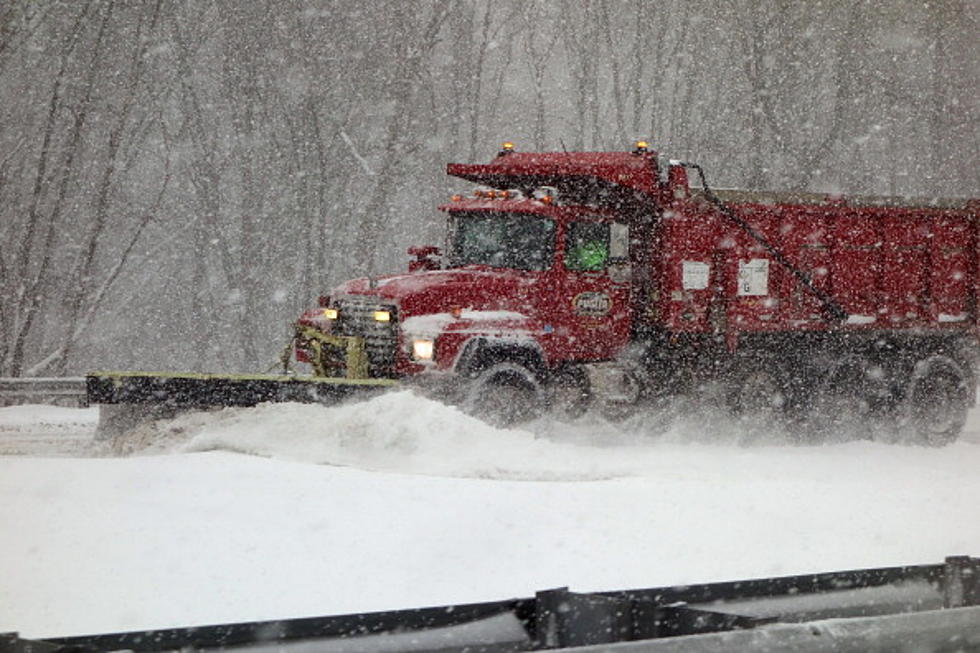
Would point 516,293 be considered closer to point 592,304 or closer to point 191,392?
point 592,304

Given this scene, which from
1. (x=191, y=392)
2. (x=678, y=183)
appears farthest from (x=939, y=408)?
(x=191, y=392)

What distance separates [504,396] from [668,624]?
25.2ft

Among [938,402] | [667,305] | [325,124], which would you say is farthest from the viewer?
[325,124]

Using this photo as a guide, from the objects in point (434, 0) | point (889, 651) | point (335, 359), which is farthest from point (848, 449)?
point (434, 0)

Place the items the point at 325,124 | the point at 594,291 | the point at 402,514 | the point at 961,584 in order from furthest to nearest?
1. the point at 325,124
2. the point at 594,291
3. the point at 402,514
4. the point at 961,584

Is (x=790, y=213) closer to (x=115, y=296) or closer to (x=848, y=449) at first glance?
(x=848, y=449)

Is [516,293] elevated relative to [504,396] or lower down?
elevated

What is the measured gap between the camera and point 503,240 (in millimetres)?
11000

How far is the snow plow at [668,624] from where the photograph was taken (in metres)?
2.43

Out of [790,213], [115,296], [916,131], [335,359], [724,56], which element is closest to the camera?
[335,359]

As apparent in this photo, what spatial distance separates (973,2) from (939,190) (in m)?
6.08

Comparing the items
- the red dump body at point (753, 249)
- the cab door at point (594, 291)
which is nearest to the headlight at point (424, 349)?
the cab door at point (594, 291)

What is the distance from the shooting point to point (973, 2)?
106 feet

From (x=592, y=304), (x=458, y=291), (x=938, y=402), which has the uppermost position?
(x=458, y=291)
